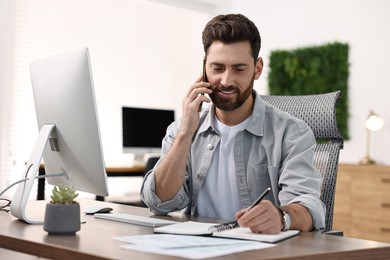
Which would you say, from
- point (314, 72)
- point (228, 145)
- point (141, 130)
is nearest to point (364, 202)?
point (314, 72)

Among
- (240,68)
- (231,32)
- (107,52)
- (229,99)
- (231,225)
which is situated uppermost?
(107,52)

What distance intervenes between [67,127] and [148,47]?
465 cm

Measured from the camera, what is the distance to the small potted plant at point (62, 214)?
138 cm

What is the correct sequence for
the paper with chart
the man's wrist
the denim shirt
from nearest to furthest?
1. the paper with chart
2. the man's wrist
3. the denim shirt

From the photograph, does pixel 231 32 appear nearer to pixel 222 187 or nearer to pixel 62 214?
pixel 222 187

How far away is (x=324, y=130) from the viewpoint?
2.21 meters

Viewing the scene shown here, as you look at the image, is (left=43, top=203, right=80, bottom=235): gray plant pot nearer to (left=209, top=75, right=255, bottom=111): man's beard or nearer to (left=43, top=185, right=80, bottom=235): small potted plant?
(left=43, top=185, right=80, bottom=235): small potted plant

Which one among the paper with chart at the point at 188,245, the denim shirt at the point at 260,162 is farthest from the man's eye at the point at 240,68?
the paper with chart at the point at 188,245

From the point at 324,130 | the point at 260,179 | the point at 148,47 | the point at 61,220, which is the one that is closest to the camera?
the point at 61,220

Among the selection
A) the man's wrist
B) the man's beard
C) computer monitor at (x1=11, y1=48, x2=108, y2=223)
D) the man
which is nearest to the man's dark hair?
the man

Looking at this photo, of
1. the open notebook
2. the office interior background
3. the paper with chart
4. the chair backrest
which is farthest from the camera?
the office interior background

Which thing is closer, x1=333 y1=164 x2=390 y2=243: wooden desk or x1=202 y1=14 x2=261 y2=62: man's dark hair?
x1=202 y1=14 x2=261 y2=62: man's dark hair

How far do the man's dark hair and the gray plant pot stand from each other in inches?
34.4

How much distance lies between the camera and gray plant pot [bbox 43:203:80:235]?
54.2 inches
